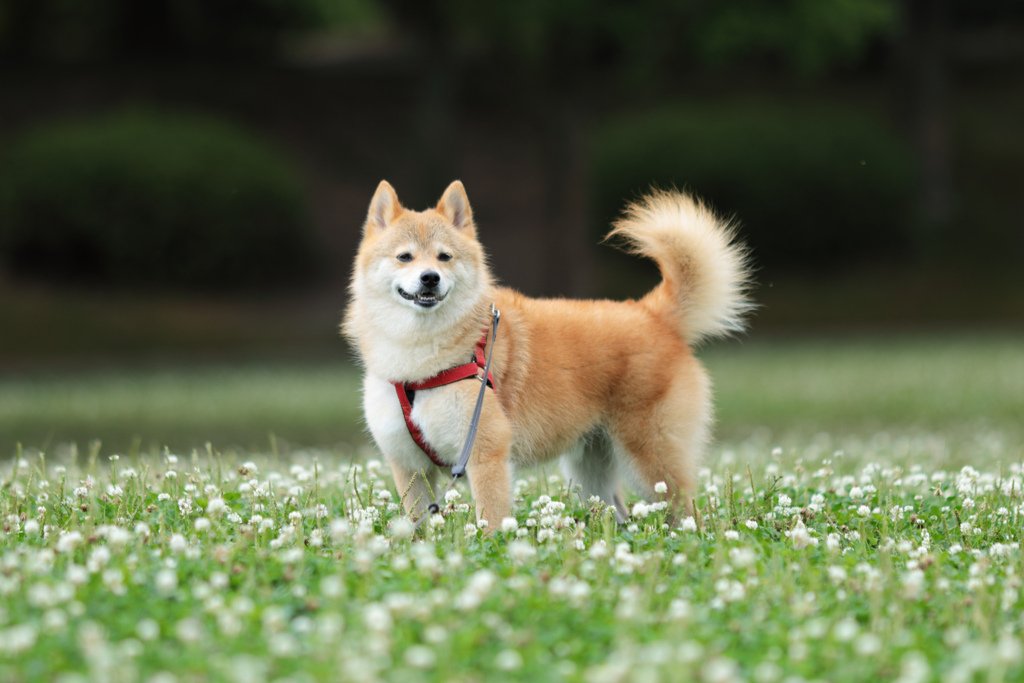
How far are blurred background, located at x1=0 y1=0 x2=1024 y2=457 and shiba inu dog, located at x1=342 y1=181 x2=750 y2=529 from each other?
5879mm

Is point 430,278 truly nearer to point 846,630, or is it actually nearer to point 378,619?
point 378,619

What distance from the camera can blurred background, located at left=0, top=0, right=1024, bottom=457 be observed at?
16.3 metres

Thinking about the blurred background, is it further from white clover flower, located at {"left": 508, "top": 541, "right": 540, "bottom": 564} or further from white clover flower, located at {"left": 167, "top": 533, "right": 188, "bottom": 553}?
white clover flower, located at {"left": 508, "top": 541, "right": 540, "bottom": 564}

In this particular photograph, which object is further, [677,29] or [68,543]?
[677,29]

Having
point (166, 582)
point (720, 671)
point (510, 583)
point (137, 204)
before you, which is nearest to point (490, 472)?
point (510, 583)

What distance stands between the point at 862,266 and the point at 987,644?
70.3 ft

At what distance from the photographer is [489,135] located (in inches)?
1075

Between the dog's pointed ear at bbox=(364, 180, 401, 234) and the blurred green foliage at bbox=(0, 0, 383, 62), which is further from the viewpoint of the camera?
the blurred green foliage at bbox=(0, 0, 383, 62)

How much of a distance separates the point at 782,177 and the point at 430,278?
1911cm

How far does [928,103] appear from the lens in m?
23.9

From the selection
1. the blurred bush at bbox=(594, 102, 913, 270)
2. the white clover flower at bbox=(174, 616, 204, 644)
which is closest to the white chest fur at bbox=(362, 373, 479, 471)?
the white clover flower at bbox=(174, 616, 204, 644)

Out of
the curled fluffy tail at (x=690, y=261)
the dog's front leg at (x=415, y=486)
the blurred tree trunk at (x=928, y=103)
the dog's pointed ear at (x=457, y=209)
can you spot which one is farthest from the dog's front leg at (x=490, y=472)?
the blurred tree trunk at (x=928, y=103)

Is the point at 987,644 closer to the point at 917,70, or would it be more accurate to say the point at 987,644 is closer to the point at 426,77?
the point at 426,77

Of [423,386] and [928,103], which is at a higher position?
[928,103]
